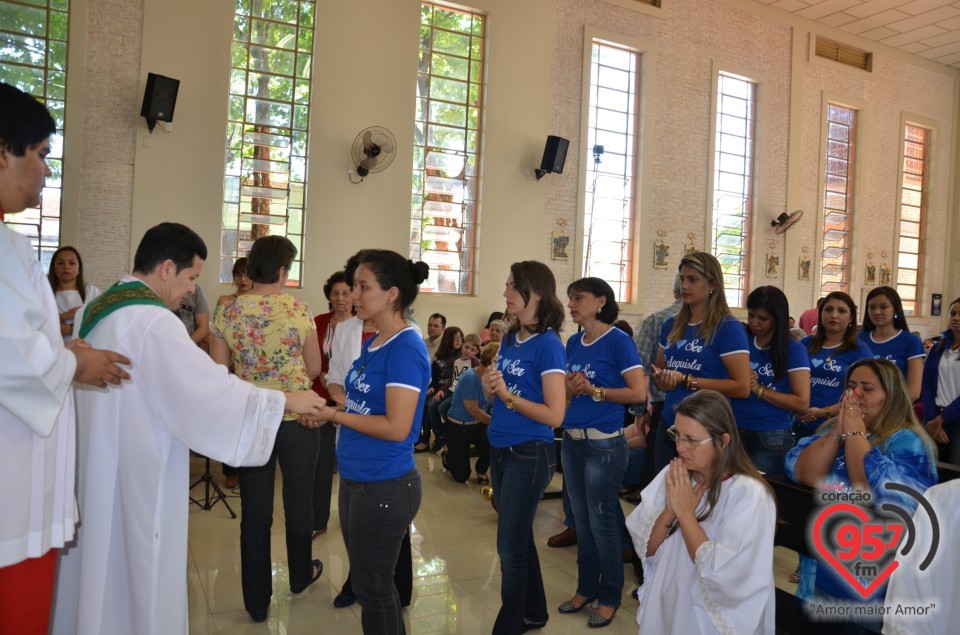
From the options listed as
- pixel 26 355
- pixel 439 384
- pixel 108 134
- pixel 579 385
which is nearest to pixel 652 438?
pixel 579 385

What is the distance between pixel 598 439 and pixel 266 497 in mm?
1672

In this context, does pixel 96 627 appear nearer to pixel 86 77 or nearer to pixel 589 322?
pixel 589 322

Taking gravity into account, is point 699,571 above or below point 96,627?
above

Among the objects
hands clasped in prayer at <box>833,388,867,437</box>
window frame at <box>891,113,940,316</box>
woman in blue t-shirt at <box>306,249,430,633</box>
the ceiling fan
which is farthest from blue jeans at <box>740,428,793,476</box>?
window frame at <box>891,113,940,316</box>

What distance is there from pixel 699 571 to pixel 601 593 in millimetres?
1518

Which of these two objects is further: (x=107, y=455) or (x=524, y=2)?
(x=524, y=2)

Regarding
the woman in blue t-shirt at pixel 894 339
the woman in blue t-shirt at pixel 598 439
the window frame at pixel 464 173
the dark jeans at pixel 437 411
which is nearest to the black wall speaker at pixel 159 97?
the window frame at pixel 464 173

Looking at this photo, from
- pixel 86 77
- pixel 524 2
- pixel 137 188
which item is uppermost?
pixel 524 2

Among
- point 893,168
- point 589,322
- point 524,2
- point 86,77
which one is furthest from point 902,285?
point 86,77

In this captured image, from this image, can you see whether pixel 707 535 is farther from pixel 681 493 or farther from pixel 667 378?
pixel 667 378

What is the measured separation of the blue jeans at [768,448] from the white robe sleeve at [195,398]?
9.32ft

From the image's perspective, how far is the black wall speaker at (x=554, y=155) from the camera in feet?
34.4

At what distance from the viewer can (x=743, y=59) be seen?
12680 mm

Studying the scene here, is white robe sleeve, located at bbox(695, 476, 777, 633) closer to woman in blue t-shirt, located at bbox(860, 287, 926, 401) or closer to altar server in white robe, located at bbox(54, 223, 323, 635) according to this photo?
altar server in white robe, located at bbox(54, 223, 323, 635)
